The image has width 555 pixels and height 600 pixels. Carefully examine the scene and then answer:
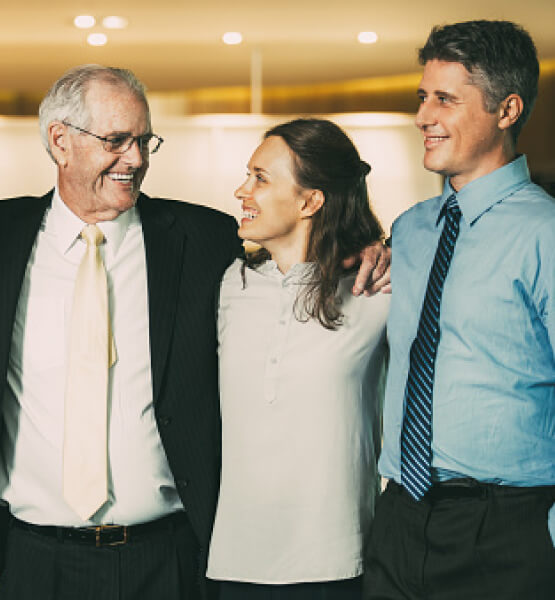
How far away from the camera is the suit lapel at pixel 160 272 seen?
224 centimetres

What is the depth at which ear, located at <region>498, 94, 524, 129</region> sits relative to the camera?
199 centimetres

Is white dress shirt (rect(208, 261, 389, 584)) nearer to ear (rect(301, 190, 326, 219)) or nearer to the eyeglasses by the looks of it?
ear (rect(301, 190, 326, 219))

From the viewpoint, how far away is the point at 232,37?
539cm

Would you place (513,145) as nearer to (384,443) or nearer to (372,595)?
(384,443)

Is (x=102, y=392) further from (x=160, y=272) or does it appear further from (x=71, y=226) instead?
(x=71, y=226)

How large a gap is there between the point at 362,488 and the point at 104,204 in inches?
37.8

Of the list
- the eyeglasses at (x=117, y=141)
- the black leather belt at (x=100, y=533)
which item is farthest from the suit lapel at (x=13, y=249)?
the black leather belt at (x=100, y=533)

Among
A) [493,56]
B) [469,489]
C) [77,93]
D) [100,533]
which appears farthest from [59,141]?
[469,489]

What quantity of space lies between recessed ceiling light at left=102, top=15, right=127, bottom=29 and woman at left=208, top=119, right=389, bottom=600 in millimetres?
3076

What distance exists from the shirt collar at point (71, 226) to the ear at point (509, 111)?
99 cm

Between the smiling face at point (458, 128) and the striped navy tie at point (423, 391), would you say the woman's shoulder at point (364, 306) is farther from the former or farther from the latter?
the smiling face at point (458, 128)

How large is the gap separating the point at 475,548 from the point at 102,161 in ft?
4.24

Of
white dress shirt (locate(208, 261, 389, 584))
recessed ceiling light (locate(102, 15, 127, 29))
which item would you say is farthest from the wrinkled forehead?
recessed ceiling light (locate(102, 15, 127, 29))

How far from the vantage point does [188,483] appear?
7.38 ft
